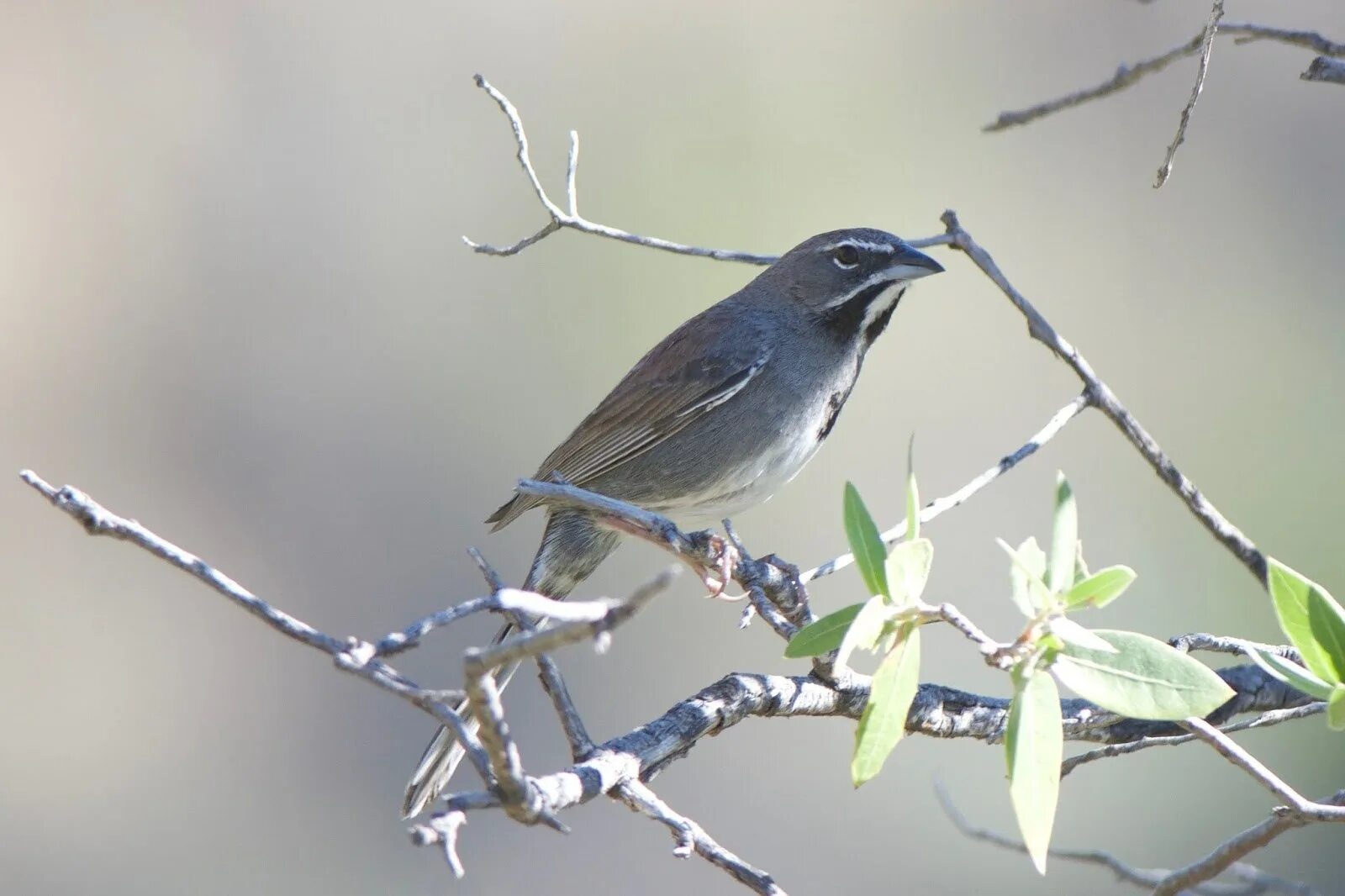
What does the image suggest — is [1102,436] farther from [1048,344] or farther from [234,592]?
[234,592]

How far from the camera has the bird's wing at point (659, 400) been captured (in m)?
4.76

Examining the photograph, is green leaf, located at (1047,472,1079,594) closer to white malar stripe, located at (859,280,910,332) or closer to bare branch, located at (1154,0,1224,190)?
bare branch, located at (1154,0,1224,190)

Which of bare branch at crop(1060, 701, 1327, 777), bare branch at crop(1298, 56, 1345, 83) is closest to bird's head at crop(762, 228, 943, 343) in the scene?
bare branch at crop(1298, 56, 1345, 83)

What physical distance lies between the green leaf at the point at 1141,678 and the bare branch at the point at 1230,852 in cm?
54

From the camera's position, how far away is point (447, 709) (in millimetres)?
1748

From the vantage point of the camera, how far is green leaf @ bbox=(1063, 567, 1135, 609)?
2047 millimetres

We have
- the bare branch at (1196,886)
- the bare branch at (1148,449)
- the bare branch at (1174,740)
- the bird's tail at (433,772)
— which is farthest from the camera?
the bird's tail at (433,772)

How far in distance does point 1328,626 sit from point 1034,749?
0.51m

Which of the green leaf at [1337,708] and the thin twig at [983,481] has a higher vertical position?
the thin twig at [983,481]

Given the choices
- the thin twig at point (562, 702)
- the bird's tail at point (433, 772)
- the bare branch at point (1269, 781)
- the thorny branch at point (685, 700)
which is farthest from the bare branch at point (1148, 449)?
the bird's tail at point (433, 772)

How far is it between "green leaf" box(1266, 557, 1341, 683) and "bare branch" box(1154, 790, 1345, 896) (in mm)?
403

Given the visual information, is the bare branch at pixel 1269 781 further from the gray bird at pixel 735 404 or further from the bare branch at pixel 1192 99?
the gray bird at pixel 735 404

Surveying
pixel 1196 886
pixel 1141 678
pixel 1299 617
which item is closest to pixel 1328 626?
pixel 1299 617

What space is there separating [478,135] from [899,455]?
3896mm
